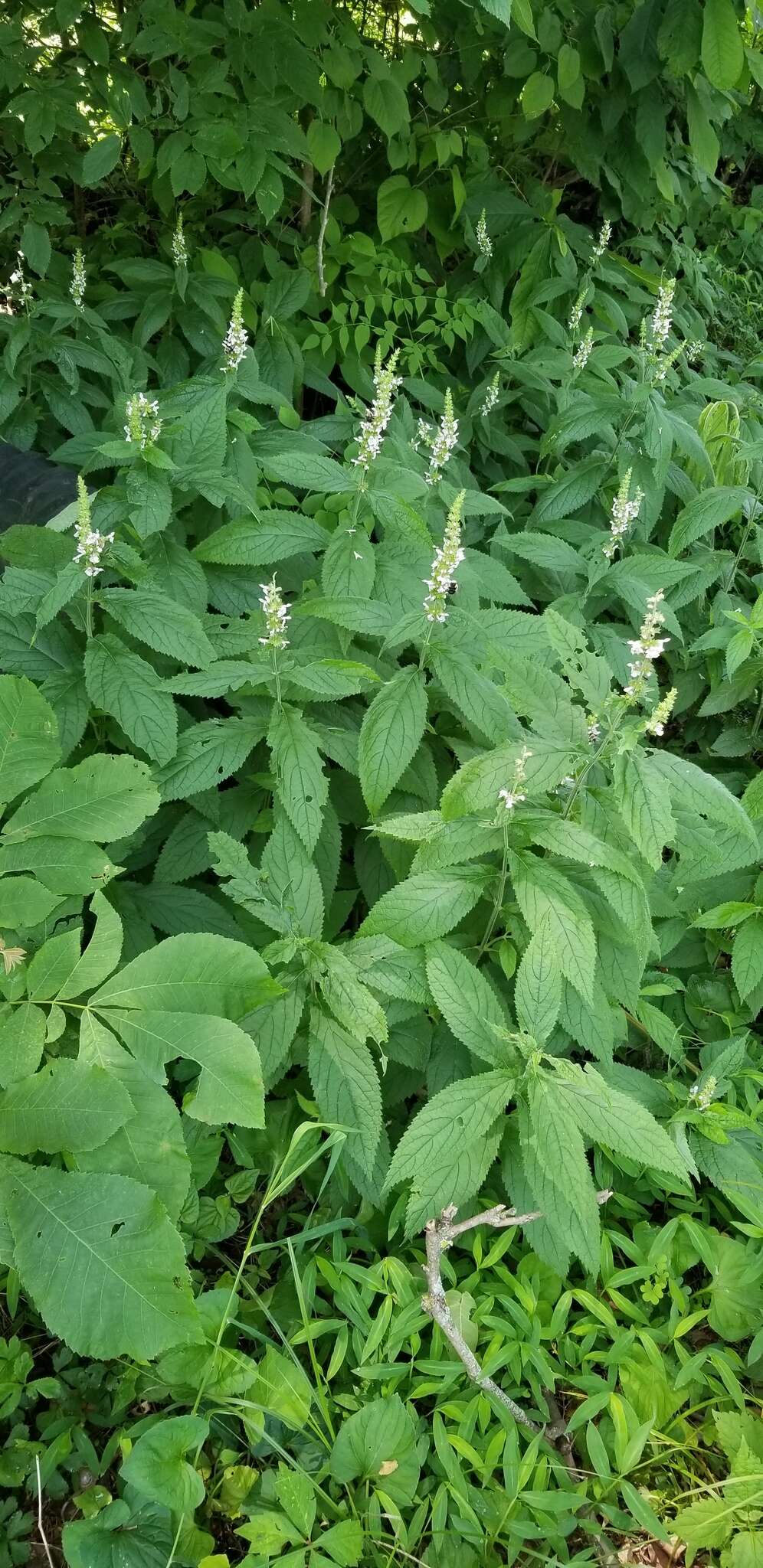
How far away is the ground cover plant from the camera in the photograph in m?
1.55

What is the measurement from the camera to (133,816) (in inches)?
69.6

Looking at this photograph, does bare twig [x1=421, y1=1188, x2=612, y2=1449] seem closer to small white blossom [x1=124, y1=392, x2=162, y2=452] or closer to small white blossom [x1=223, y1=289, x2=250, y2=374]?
small white blossom [x1=124, y1=392, x2=162, y2=452]

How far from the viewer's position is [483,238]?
404cm

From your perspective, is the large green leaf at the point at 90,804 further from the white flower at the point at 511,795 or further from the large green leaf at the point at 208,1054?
the white flower at the point at 511,795

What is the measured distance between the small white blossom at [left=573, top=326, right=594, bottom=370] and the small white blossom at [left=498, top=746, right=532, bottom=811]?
2285 millimetres

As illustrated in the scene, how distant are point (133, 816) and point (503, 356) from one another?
112 inches

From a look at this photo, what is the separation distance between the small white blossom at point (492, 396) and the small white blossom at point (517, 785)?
7.67 feet

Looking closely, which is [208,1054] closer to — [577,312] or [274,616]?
[274,616]

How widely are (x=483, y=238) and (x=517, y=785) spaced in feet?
10.9

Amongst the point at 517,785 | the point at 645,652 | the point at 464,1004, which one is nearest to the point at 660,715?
the point at 645,652

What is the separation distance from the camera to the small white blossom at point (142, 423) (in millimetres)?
2154

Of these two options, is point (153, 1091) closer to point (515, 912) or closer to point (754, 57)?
point (515, 912)

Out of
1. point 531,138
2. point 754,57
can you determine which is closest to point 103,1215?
point 754,57

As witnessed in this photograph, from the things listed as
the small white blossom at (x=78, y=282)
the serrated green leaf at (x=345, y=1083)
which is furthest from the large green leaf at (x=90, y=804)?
the small white blossom at (x=78, y=282)
